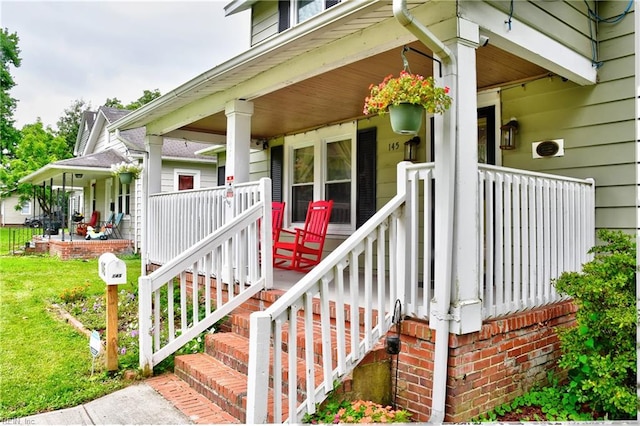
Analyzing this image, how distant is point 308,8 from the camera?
7004 millimetres

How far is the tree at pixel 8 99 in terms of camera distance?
22103 mm

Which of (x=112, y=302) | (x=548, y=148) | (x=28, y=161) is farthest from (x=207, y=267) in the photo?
(x=28, y=161)

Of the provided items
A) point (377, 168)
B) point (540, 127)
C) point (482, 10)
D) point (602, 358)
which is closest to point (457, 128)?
point (482, 10)

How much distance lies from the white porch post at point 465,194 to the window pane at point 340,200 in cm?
345

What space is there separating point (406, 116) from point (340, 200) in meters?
3.68

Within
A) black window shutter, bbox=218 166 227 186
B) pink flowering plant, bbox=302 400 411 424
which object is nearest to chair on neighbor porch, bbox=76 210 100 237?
black window shutter, bbox=218 166 227 186

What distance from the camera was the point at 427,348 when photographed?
286 cm

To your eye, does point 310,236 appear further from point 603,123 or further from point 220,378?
point 603,123

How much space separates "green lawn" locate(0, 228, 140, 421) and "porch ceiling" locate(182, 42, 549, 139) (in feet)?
10.00

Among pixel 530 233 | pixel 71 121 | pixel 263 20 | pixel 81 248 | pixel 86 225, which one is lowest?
pixel 81 248

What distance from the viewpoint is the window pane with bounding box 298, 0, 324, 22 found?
269 inches

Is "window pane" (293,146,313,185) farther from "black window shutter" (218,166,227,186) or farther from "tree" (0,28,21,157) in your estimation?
"tree" (0,28,21,157)

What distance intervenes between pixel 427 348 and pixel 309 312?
0.83 meters

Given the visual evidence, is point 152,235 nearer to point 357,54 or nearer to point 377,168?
point 377,168
